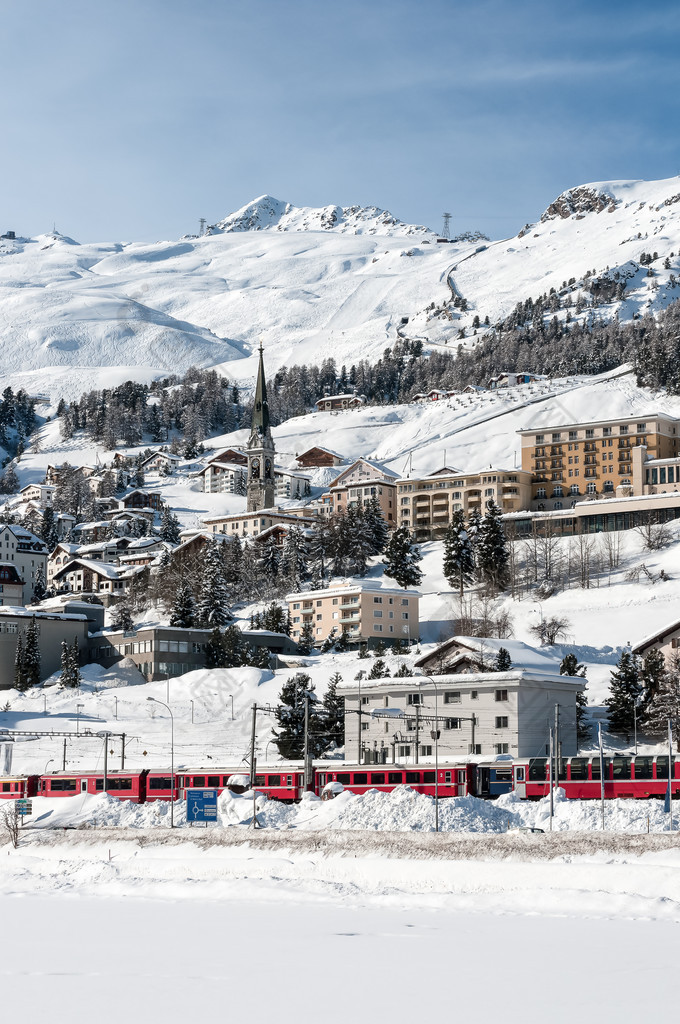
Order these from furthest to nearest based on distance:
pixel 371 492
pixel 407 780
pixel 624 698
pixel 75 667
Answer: pixel 371 492 < pixel 75 667 < pixel 624 698 < pixel 407 780

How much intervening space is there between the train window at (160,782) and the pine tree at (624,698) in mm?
22862

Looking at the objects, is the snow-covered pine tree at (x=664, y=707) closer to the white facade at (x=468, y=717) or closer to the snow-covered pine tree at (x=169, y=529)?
the white facade at (x=468, y=717)

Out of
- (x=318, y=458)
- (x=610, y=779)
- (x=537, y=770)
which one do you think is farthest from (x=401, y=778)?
(x=318, y=458)

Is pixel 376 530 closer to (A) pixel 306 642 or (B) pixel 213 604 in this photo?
(B) pixel 213 604

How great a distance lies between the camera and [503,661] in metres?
67.6

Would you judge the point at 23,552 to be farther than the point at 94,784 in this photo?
Yes

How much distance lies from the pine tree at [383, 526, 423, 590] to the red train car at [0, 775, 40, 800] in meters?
48.0

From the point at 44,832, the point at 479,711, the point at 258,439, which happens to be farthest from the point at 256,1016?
the point at 258,439

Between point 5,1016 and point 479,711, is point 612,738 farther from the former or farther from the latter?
point 5,1016

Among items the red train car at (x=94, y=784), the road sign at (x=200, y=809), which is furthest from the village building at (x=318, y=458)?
the road sign at (x=200, y=809)

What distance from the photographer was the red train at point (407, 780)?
47.8m

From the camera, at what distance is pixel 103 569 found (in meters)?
126

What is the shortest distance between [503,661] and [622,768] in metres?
19.7

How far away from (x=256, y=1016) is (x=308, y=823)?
2510 centimetres
